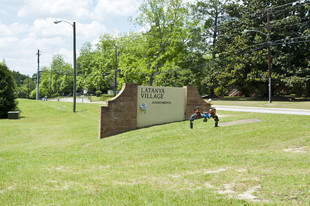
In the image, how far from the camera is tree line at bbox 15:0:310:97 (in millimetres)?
37344

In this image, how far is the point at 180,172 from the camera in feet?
20.8

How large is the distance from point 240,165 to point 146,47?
4297 cm

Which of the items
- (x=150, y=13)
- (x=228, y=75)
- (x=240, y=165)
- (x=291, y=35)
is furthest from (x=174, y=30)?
(x=240, y=165)

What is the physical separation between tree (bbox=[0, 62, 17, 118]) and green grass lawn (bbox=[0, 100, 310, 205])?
2262cm

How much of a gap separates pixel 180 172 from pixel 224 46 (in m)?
43.6

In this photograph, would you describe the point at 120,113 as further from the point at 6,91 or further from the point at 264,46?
the point at 264,46

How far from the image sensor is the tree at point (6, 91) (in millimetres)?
30884

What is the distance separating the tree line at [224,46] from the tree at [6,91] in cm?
1521

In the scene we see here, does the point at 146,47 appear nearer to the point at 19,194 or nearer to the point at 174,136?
the point at 174,136

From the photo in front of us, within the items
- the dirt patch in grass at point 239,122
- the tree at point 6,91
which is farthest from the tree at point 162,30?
the dirt patch in grass at point 239,122

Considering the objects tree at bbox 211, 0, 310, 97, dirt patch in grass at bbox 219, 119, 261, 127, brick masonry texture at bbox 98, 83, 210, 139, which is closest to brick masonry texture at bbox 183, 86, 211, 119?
brick masonry texture at bbox 98, 83, 210, 139

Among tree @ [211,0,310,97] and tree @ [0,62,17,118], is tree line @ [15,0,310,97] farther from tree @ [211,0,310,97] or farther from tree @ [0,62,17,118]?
tree @ [0,62,17,118]

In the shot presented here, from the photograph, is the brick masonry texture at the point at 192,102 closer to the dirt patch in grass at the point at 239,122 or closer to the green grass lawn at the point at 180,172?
the dirt patch in grass at the point at 239,122

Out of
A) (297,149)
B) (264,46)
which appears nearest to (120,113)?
(297,149)
